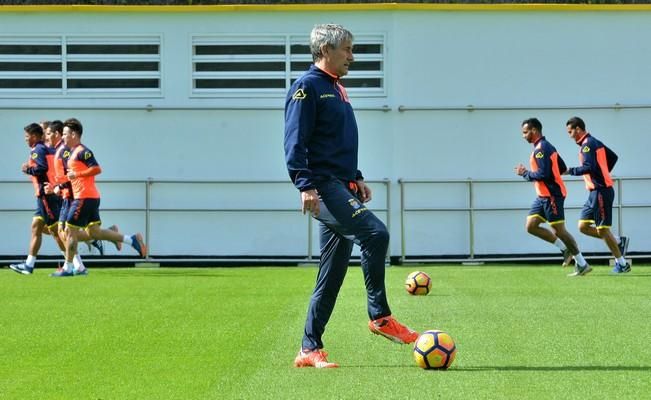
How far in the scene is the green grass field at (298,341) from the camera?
24.6 feet

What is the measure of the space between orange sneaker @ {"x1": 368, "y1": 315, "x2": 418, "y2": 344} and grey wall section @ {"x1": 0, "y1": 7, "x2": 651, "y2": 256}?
12545 millimetres

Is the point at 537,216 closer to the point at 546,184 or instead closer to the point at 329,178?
the point at 546,184

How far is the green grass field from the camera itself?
7496 mm

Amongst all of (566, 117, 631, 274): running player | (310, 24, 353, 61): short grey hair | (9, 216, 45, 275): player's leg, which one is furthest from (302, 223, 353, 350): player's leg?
(9, 216, 45, 275): player's leg

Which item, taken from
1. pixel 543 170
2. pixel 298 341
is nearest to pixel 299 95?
pixel 298 341

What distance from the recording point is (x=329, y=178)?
8.58 m

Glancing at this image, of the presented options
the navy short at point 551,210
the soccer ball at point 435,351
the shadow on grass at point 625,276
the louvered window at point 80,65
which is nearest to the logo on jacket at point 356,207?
the soccer ball at point 435,351

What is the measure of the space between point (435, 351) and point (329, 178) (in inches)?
55.7

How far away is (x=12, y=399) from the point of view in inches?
284

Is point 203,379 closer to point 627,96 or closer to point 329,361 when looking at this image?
point 329,361

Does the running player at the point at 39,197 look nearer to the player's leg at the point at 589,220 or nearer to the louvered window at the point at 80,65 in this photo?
the louvered window at the point at 80,65

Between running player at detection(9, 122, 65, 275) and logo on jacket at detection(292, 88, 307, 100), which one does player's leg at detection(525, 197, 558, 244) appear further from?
logo on jacket at detection(292, 88, 307, 100)

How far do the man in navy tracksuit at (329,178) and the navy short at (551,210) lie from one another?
33.3ft

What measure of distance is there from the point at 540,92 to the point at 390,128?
2.69 m
